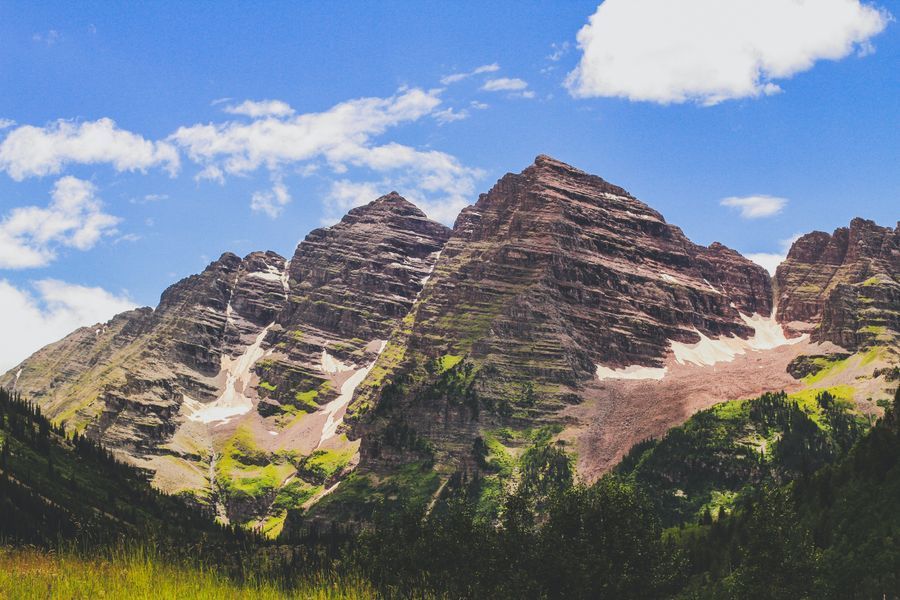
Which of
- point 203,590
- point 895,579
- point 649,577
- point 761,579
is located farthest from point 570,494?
point 203,590

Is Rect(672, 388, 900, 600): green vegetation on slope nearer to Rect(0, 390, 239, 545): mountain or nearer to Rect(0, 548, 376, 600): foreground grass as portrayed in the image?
Rect(0, 548, 376, 600): foreground grass

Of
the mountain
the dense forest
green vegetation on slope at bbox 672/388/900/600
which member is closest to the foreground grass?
the dense forest

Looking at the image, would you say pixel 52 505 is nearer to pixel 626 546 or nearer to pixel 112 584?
pixel 626 546

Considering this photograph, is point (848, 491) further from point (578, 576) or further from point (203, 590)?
point (203, 590)

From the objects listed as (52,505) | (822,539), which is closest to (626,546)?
(822,539)

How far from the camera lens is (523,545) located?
366 feet

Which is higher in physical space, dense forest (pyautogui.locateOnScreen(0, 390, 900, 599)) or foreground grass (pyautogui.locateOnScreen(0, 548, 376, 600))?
foreground grass (pyautogui.locateOnScreen(0, 548, 376, 600))

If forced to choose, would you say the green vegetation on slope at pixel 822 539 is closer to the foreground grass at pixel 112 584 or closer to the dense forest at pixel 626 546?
the dense forest at pixel 626 546

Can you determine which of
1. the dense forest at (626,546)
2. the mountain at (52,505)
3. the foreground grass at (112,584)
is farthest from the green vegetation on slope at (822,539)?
the mountain at (52,505)

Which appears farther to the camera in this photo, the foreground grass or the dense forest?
the dense forest

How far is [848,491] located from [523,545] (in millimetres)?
53870

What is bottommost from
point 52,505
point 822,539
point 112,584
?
point 822,539

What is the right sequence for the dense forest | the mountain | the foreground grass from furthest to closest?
1. the mountain
2. the dense forest
3. the foreground grass

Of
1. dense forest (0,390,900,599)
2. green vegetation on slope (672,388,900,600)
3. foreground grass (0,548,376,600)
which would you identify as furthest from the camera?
dense forest (0,390,900,599)
